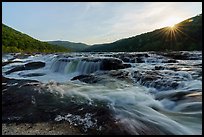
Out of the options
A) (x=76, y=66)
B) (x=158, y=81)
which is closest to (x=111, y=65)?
(x=76, y=66)

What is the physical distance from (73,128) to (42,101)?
318cm

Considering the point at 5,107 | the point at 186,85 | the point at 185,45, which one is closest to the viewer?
the point at 5,107

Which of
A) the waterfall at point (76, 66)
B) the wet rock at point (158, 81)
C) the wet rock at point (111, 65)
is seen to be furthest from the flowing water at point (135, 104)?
the waterfall at point (76, 66)

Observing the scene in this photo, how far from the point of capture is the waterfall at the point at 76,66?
19234 millimetres

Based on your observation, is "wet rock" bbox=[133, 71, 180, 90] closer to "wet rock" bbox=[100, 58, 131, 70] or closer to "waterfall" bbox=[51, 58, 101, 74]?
"wet rock" bbox=[100, 58, 131, 70]

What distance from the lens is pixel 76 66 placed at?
20688mm

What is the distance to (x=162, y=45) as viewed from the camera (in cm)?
8050

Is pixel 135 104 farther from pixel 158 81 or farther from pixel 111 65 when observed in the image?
pixel 111 65

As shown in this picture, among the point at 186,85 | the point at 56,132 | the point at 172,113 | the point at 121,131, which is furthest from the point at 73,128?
the point at 186,85

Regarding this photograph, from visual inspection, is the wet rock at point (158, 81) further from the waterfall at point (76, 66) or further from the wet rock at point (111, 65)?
the waterfall at point (76, 66)

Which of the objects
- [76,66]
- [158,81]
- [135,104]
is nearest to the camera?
[135,104]

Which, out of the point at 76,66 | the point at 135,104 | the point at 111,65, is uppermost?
the point at 111,65

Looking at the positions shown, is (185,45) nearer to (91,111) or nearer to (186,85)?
(186,85)

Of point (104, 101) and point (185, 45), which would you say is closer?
point (104, 101)
